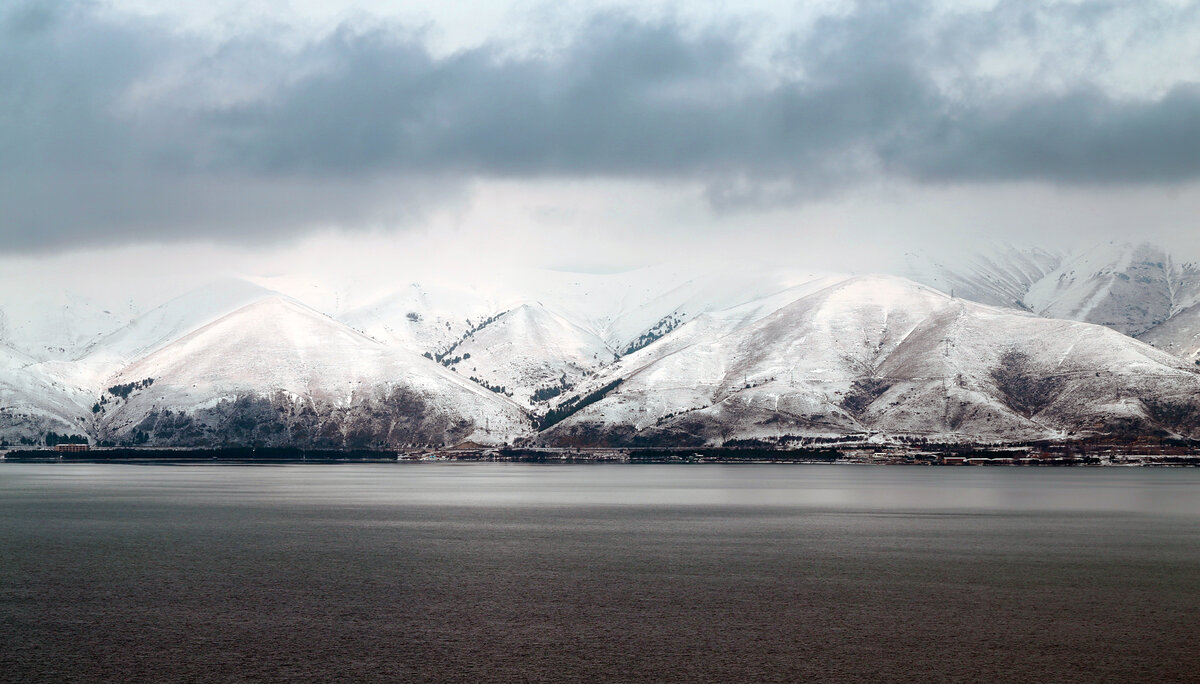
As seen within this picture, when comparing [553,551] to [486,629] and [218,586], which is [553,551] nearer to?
[218,586]

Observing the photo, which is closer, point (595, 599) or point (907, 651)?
point (907, 651)

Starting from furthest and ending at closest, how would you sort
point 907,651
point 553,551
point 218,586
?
point 553,551 → point 218,586 → point 907,651

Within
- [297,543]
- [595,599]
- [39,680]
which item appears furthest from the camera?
[297,543]

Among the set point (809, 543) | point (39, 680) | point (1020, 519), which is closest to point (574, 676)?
point (39, 680)

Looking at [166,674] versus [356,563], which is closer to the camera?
[166,674]

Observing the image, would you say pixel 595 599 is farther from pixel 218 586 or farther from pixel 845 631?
pixel 218 586

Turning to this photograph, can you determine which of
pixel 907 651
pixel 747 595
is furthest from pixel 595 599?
pixel 907 651
